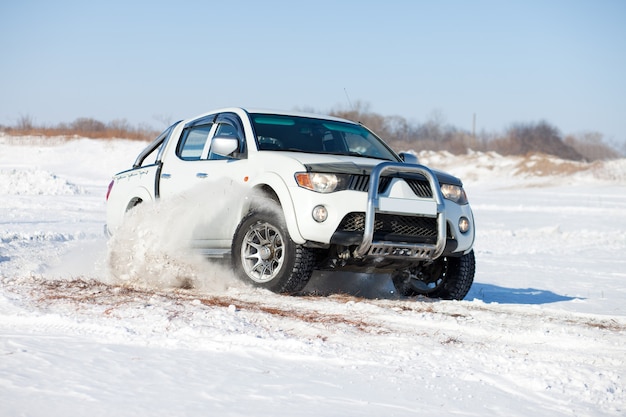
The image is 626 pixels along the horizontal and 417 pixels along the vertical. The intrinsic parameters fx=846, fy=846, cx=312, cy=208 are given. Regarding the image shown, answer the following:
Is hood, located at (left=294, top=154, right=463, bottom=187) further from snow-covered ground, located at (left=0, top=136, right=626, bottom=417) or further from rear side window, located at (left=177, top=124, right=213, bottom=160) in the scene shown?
rear side window, located at (left=177, top=124, right=213, bottom=160)

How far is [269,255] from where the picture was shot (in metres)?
6.86

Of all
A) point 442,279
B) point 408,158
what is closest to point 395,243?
point 442,279

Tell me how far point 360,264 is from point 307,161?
0.94 meters

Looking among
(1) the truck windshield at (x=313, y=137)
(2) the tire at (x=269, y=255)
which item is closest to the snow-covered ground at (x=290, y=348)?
(2) the tire at (x=269, y=255)

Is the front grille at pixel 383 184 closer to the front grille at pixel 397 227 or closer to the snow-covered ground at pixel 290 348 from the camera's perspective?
the front grille at pixel 397 227

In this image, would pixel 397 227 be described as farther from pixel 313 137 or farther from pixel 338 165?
pixel 313 137

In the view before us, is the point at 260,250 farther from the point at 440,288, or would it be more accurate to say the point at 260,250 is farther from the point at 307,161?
the point at 440,288

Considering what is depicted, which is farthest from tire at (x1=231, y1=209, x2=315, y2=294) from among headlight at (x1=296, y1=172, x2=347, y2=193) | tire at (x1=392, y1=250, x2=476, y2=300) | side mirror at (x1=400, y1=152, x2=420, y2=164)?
side mirror at (x1=400, y1=152, x2=420, y2=164)

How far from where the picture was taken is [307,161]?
22.3ft

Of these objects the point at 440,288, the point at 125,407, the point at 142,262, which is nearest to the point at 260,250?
the point at 142,262

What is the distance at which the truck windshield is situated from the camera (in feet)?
24.7

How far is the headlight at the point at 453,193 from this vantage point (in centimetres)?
710

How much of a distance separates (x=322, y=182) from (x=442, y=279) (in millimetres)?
1754

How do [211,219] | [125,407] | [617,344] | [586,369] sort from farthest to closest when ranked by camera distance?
[211,219] < [617,344] < [586,369] < [125,407]
